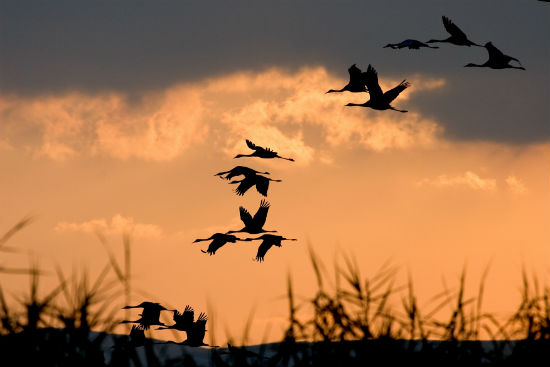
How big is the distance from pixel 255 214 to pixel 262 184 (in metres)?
0.76

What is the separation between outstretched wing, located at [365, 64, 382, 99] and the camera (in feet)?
48.3

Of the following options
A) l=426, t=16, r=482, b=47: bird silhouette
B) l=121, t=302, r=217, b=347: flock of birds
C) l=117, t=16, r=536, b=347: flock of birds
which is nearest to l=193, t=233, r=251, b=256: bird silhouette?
l=117, t=16, r=536, b=347: flock of birds

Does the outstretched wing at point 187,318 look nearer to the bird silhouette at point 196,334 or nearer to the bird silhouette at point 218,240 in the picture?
the bird silhouette at point 196,334

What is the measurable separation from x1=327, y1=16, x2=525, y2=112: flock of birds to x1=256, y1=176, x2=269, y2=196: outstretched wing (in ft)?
7.79

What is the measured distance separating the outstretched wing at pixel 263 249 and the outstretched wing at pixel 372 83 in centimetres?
363

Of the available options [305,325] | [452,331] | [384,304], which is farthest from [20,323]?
[452,331]

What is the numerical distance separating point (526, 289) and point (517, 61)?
329 inches

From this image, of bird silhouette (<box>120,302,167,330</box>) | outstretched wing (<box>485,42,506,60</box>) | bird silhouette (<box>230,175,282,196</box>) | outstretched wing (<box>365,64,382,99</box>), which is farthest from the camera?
bird silhouette (<box>230,175,282,196</box>)

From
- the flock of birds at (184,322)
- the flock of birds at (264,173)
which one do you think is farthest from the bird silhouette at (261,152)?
the flock of birds at (184,322)

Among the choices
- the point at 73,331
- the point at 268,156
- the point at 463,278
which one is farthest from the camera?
the point at 268,156

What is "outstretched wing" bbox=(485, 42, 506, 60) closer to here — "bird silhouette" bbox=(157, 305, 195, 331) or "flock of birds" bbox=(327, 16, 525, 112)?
"flock of birds" bbox=(327, 16, 525, 112)

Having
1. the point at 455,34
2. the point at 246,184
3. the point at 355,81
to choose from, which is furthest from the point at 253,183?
the point at 455,34

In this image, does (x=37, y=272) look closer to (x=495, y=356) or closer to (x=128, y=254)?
(x=128, y=254)

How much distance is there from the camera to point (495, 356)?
524 cm
